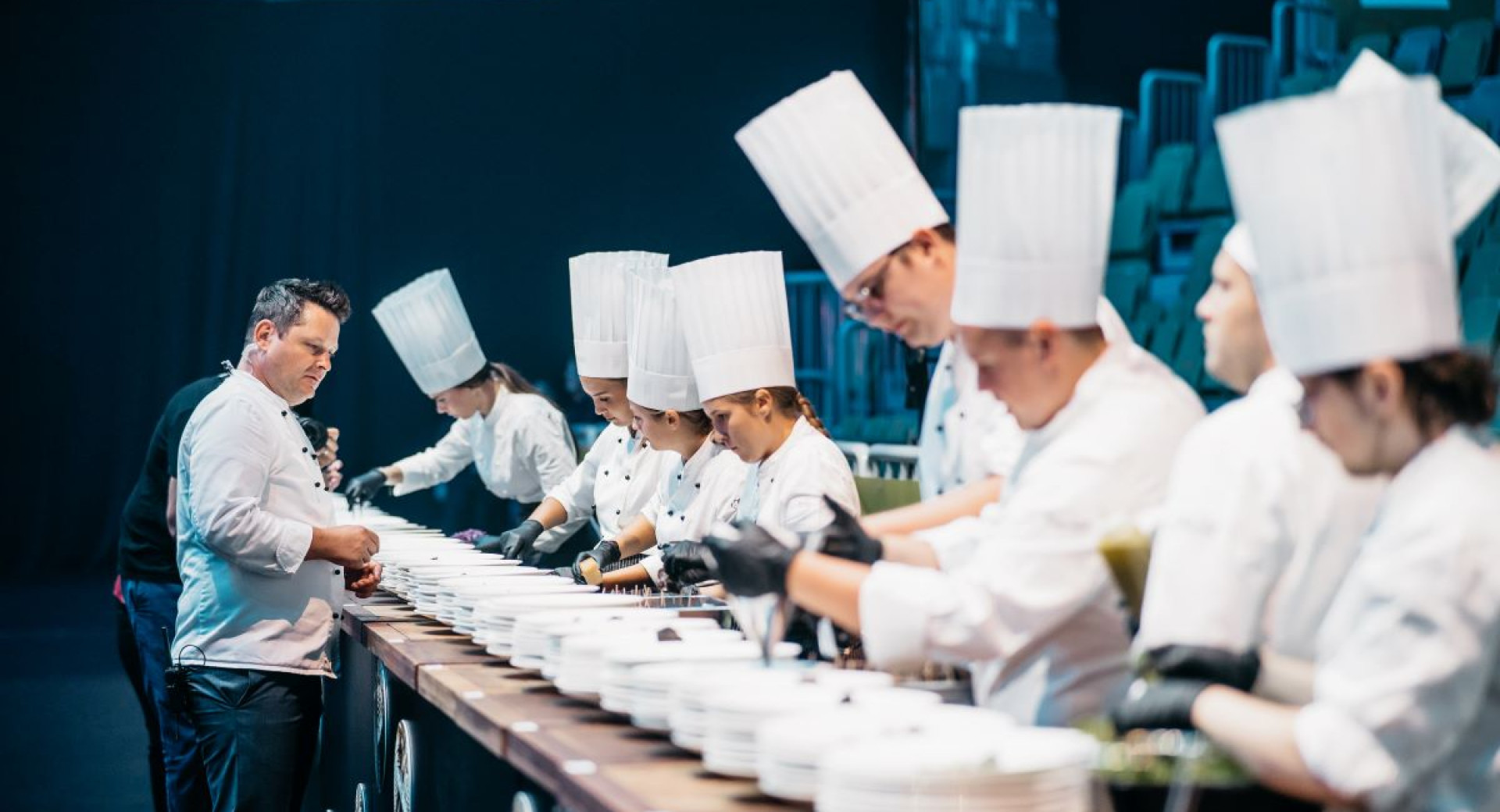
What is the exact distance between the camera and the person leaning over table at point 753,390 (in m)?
3.26

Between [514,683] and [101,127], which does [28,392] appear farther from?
[514,683]

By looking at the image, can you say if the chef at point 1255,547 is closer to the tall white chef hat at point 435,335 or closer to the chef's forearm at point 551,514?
the chef's forearm at point 551,514

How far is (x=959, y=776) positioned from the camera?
1473 mm

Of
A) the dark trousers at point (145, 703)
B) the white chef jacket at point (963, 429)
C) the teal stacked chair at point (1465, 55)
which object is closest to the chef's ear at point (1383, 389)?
the white chef jacket at point (963, 429)

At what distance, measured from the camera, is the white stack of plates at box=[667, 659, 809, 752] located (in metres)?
1.94

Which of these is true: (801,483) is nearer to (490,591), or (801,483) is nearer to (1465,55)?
(490,591)

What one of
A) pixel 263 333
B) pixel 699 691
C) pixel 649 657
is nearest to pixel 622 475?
pixel 263 333

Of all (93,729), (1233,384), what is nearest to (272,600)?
(1233,384)

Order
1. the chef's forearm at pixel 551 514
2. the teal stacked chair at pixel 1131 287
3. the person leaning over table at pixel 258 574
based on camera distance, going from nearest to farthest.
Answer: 1. the person leaning over table at pixel 258 574
2. the chef's forearm at pixel 551 514
3. the teal stacked chair at pixel 1131 287

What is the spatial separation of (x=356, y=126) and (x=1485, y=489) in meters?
8.70

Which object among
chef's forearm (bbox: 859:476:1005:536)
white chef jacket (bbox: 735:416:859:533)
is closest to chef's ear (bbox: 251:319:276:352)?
white chef jacket (bbox: 735:416:859:533)

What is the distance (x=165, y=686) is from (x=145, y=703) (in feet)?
2.21

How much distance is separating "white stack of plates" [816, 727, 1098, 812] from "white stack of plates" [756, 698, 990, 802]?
5cm

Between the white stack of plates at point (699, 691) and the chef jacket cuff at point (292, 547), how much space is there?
1.53m
